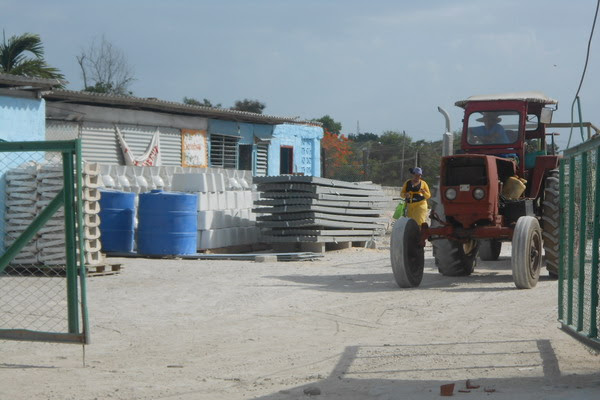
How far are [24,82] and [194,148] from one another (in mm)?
10289

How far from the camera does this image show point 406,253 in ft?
41.8

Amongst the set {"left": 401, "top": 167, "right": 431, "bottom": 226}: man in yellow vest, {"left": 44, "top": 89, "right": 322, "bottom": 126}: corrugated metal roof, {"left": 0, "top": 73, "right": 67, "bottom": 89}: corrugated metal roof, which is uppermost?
{"left": 44, "top": 89, "right": 322, "bottom": 126}: corrugated metal roof

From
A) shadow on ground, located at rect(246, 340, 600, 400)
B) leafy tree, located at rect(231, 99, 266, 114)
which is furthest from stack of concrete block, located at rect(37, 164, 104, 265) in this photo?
leafy tree, located at rect(231, 99, 266, 114)

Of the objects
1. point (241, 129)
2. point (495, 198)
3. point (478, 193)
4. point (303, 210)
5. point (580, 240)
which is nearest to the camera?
point (580, 240)

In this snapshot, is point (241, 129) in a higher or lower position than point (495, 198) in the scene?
higher

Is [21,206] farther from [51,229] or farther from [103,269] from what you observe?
[103,269]

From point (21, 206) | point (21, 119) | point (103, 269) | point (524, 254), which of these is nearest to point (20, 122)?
point (21, 119)

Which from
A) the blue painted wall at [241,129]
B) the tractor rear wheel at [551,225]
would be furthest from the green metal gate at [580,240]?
the blue painted wall at [241,129]

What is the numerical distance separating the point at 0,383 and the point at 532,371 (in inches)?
166

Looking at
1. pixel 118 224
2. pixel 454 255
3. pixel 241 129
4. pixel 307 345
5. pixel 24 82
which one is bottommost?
pixel 307 345

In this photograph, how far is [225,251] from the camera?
61.8ft

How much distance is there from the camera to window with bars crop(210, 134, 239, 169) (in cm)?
2672

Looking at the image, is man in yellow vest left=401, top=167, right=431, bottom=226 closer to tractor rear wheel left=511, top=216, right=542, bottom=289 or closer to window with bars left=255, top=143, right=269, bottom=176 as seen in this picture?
tractor rear wheel left=511, top=216, right=542, bottom=289

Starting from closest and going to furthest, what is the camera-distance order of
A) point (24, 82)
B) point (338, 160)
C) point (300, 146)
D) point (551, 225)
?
point (551, 225) → point (24, 82) → point (300, 146) → point (338, 160)
